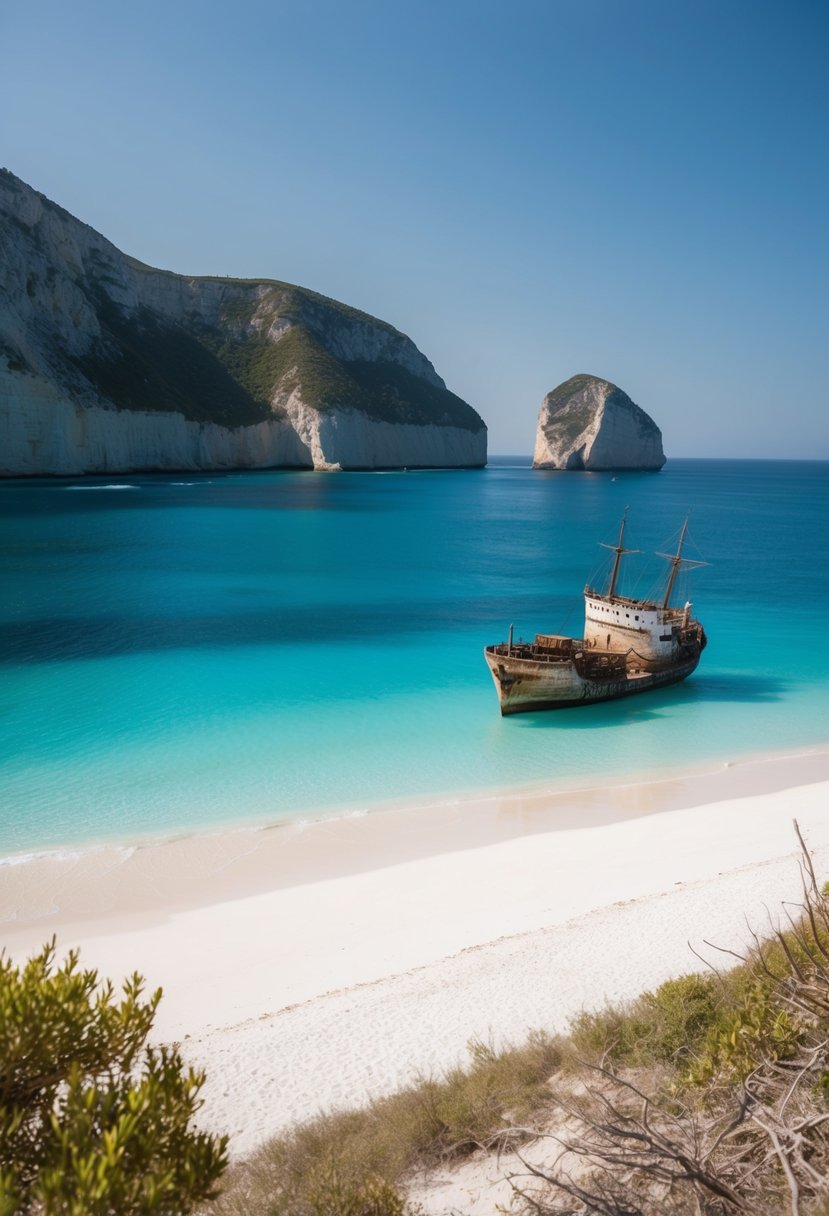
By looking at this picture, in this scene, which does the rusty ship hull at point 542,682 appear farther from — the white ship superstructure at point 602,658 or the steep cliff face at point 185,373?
the steep cliff face at point 185,373

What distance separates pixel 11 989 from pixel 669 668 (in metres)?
25.3

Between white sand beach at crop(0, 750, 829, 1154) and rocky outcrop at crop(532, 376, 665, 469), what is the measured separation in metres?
169

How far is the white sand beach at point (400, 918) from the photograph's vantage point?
312 inches

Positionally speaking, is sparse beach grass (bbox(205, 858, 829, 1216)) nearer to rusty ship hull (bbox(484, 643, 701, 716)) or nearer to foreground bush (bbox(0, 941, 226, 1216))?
foreground bush (bbox(0, 941, 226, 1216))

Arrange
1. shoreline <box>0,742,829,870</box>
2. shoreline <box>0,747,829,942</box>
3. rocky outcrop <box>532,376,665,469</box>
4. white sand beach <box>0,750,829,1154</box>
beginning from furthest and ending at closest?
rocky outcrop <box>532,376,665,469</box>
shoreline <box>0,742,829,870</box>
shoreline <box>0,747,829,942</box>
white sand beach <box>0,750,829,1154</box>

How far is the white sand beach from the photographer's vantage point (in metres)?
7.92

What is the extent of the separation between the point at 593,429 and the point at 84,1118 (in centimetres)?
18342

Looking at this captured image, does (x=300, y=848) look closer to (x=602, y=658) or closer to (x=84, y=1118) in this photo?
(x=84, y=1118)

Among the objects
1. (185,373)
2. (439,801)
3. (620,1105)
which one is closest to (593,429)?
(185,373)

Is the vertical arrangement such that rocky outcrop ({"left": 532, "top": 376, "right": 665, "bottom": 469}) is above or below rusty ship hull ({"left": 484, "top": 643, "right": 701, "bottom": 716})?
above

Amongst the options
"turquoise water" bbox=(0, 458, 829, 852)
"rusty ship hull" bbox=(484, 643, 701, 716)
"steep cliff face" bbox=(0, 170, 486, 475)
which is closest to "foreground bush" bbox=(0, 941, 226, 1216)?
"turquoise water" bbox=(0, 458, 829, 852)

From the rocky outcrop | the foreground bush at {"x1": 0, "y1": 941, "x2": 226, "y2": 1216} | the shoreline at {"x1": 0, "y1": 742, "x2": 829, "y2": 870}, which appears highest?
the rocky outcrop

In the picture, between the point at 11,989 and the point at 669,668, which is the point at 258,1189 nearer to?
the point at 11,989

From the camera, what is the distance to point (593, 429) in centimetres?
17662
